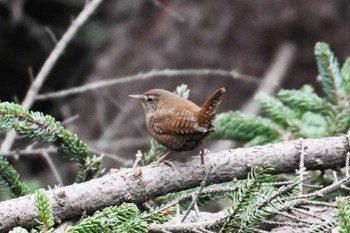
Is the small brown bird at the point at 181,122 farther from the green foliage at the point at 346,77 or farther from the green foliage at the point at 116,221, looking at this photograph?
the green foliage at the point at 346,77

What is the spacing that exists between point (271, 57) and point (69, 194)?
4027 millimetres

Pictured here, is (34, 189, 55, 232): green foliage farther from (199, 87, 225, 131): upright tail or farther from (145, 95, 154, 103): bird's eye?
(145, 95, 154, 103): bird's eye

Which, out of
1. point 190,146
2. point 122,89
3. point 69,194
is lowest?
point 69,194

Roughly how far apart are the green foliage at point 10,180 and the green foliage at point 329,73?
4.44 feet

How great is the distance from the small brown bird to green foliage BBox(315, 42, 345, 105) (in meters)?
0.67

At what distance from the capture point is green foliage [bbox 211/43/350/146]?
306 cm

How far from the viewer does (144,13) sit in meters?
6.43

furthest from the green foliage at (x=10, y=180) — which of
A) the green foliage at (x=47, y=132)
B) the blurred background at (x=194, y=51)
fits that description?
the blurred background at (x=194, y=51)

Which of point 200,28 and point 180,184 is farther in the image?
point 200,28

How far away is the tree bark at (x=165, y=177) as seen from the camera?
219cm

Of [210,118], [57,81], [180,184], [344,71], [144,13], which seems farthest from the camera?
[57,81]

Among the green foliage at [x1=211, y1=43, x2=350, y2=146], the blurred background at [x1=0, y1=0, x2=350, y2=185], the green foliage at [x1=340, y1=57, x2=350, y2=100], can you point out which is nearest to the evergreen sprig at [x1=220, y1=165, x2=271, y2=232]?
the green foliage at [x1=211, y1=43, x2=350, y2=146]

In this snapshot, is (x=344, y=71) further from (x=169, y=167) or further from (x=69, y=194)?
(x=69, y=194)

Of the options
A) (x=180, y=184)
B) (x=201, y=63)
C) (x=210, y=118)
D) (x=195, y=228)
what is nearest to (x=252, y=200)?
(x=195, y=228)
